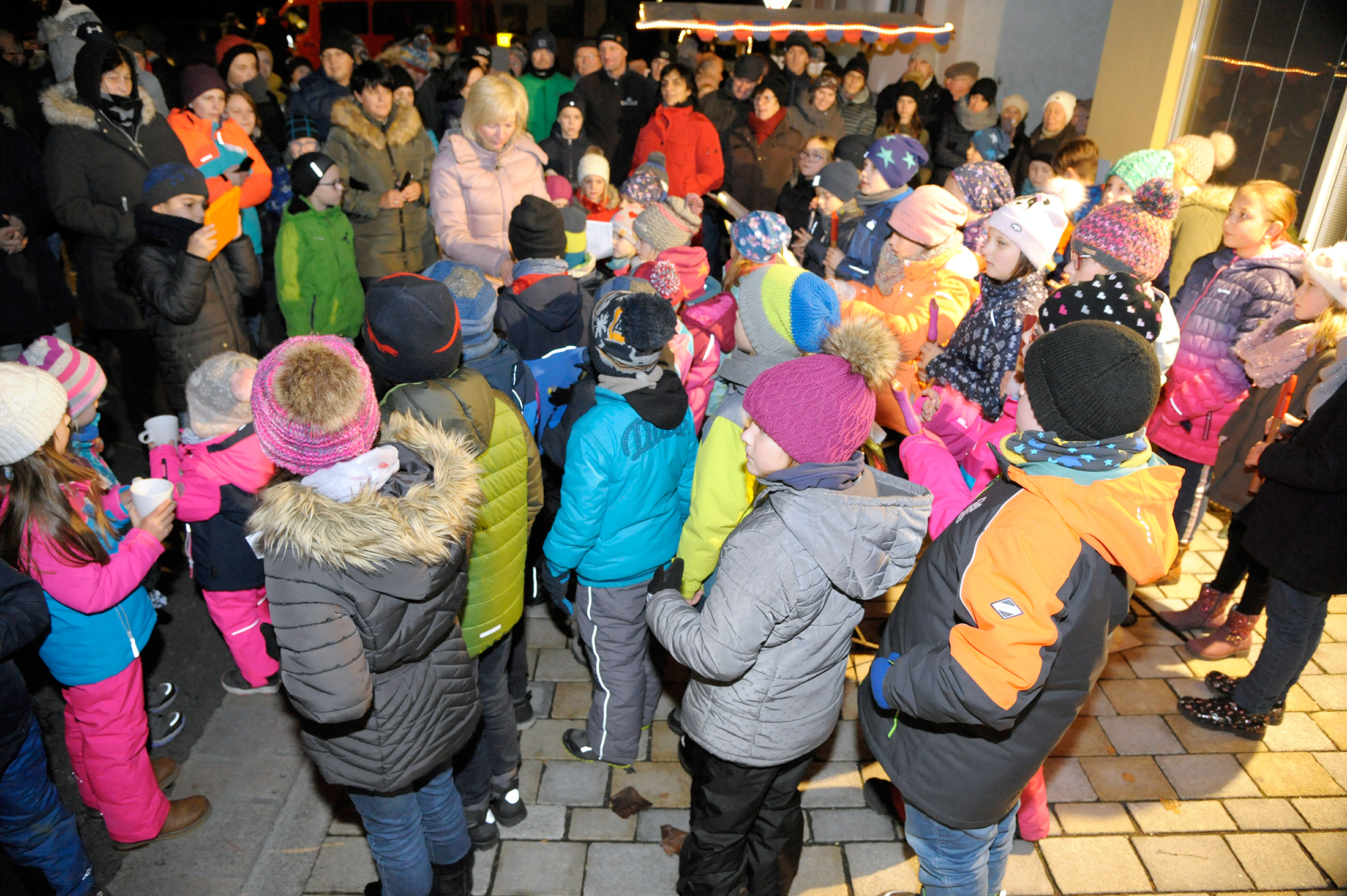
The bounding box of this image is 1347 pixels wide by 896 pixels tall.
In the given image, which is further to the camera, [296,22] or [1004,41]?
[296,22]

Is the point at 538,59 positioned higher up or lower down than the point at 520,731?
higher up

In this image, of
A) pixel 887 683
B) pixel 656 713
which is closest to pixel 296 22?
pixel 656 713

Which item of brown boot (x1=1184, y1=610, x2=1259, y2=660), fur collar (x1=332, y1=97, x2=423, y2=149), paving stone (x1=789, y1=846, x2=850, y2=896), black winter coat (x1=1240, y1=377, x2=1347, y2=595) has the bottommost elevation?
paving stone (x1=789, y1=846, x2=850, y2=896)

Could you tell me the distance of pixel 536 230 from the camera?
12.9 ft

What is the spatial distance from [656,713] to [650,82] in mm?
7081

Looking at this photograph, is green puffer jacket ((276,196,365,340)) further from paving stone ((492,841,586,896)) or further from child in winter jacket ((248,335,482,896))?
paving stone ((492,841,586,896))

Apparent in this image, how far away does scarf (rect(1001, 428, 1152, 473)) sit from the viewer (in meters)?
1.94

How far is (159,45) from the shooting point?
830 centimetres

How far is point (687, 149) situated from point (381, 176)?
2989 mm

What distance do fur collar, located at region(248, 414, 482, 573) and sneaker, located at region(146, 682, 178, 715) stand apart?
238 centimetres

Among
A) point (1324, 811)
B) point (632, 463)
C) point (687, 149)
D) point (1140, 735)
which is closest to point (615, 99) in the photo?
point (687, 149)

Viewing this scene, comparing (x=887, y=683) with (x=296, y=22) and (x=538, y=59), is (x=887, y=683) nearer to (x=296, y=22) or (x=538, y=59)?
(x=538, y=59)

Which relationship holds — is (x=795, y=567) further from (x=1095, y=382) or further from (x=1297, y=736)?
(x=1297, y=736)

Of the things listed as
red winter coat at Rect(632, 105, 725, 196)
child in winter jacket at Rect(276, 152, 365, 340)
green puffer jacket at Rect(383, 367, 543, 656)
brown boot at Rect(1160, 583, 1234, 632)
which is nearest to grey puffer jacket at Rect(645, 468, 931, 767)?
green puffer jacket at Rect(383, 367, 543, 656)
